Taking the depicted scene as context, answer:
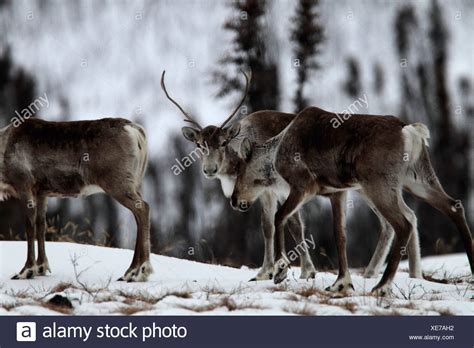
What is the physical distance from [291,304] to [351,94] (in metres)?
9.76

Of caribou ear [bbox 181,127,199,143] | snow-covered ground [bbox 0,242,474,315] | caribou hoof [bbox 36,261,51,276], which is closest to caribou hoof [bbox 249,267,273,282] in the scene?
snow-covered ground [bbox 0,242,474,315]

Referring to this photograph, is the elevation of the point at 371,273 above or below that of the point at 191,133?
below

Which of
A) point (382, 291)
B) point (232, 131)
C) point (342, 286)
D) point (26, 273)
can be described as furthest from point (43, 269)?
point (382, 291)

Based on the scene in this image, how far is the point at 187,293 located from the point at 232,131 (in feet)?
9.61

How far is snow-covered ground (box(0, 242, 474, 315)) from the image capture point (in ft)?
20.4

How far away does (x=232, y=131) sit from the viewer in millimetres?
9312

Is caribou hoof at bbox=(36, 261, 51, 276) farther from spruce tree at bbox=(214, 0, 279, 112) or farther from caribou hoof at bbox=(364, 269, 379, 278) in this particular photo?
spruce tree at bbox=(214, 0, 279, 112)

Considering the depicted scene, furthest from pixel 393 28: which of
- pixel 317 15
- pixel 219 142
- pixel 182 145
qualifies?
pixel 219 142

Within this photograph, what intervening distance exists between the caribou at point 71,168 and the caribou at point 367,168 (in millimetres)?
1690

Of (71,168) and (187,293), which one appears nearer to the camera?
(187,293)

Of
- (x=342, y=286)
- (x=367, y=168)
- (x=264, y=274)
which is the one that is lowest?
(x=264, y=274)

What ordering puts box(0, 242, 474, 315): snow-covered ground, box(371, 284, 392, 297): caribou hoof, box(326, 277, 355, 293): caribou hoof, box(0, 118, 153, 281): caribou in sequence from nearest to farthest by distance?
box(0, 242, 474, 315): snow-covered ground, box(371, 284, 392, 297): caribou hoof, box(326, 277, 355, 293): caribou hoof, box(0, 118, 153, 281): caribou

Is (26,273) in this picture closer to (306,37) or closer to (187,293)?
(187,293)

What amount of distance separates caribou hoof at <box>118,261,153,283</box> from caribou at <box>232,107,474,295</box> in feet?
5.09
